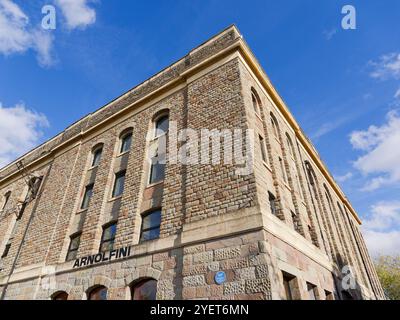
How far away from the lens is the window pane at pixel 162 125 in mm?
13050

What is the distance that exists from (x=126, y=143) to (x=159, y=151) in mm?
3357

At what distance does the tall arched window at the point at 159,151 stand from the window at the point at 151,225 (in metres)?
1.49

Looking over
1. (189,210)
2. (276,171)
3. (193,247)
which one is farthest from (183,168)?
(276,171)

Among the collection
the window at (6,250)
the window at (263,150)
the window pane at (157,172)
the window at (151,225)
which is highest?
the window at (263,150)

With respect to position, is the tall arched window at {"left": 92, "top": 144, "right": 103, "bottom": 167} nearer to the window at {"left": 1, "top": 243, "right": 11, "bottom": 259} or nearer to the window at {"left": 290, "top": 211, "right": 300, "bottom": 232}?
the window at {"left": 1, "top": 243, "right": 11, "bottom": 259}

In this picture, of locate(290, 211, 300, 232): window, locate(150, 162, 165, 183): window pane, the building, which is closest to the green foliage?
the building

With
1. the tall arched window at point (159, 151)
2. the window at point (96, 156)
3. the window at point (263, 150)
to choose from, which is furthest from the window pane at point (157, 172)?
the window at point (96, 156)

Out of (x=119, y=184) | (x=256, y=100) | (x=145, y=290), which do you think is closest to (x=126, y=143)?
(x=119, y=184)

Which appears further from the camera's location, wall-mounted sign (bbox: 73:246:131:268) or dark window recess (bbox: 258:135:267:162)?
dark window recess (bbox: 258:135:267:162)

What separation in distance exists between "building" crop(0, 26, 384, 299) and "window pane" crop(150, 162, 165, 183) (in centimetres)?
6

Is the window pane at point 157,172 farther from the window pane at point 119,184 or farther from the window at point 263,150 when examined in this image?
the window at point 263,150

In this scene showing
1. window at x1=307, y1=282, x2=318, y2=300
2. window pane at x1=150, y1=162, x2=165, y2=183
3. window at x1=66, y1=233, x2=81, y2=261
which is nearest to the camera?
window at x1=307, y1=282, x2=318, y2=300

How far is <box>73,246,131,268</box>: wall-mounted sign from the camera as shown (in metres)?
9.70
